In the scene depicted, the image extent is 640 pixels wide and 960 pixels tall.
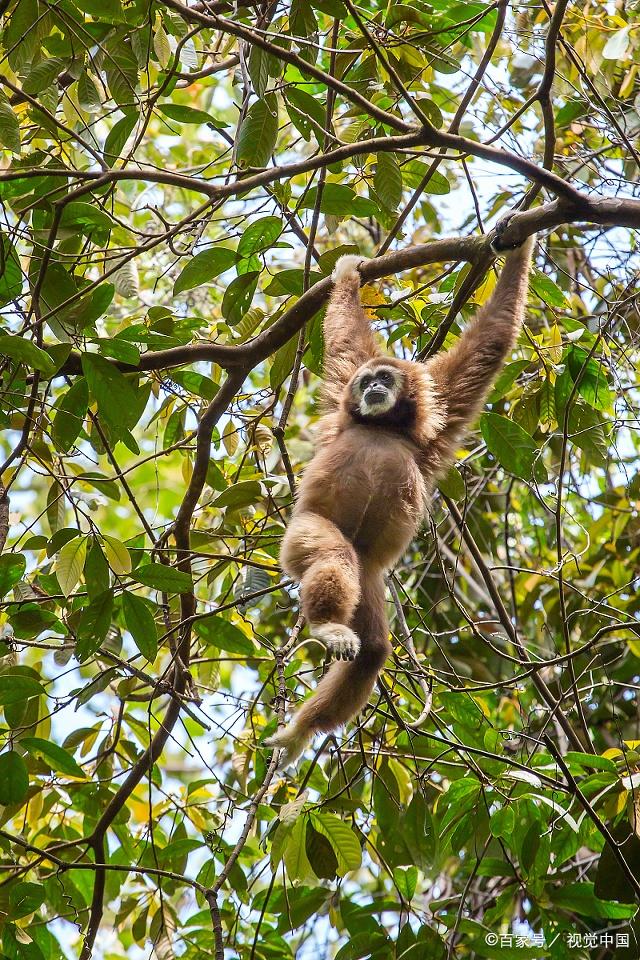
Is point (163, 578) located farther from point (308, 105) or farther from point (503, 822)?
point (308, 105)

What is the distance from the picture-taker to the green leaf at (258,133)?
12.6ft

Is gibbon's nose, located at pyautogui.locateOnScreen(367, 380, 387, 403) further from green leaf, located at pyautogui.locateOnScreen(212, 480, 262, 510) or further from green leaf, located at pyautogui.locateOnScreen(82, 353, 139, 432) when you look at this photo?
green leaf, located at pyautogui.locateOnScreen(82, 353, 139, 432)

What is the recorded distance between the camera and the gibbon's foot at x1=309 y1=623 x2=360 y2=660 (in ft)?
12.6

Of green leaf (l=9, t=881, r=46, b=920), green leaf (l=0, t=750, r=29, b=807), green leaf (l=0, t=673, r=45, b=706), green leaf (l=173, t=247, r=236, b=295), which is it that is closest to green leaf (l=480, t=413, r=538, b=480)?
green leaf (l=173, t=247, r=236, b=295)

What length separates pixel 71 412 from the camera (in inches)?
149

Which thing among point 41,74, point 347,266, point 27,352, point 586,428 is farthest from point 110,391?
point 586,428

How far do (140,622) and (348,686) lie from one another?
114 cm

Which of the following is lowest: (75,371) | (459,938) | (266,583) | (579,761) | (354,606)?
(459,938)

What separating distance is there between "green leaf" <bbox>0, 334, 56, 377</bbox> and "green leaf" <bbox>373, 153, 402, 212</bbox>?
1.98 m

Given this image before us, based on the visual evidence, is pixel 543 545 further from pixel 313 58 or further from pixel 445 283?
pixel 313 58

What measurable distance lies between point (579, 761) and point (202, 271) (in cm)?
299

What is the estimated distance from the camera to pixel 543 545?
7582mm

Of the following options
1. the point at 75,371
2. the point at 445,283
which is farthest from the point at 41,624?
the point at 445,283

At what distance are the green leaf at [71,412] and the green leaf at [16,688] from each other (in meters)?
1.02
